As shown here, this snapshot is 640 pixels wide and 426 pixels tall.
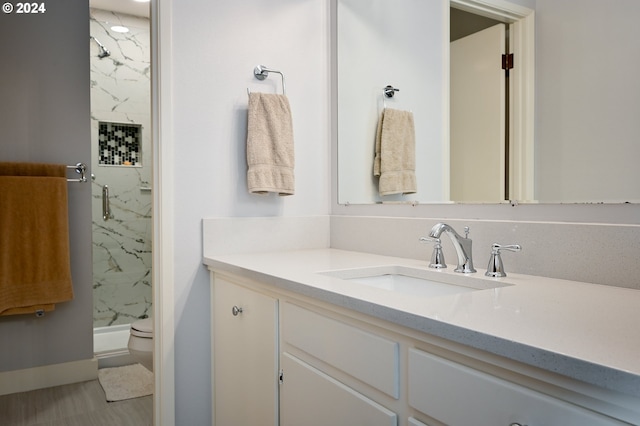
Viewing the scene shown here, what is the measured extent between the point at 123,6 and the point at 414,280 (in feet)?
10.6

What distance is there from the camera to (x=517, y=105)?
52.1 inches

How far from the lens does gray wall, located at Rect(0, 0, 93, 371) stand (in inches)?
101

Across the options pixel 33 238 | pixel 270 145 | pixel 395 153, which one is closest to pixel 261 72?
pixel 270 145

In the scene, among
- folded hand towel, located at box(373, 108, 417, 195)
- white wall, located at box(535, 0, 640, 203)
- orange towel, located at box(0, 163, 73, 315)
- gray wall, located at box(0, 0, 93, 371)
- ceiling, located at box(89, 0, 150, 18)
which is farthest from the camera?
ceiling, located at box(89, 0, 150, 18)

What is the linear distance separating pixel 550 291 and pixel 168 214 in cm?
126

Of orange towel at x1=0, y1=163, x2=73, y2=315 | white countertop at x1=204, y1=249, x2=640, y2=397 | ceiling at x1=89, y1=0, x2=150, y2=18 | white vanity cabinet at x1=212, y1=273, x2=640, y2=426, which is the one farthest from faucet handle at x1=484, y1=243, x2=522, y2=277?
ceiling at x1=89, y1=0, x2=150, y2=18

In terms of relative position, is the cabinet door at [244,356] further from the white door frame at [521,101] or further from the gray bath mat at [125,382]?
the gray bath mat at [125,382]

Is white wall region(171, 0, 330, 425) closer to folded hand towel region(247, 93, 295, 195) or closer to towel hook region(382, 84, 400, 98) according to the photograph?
folded hand towel region(247, 93, 295, 195)

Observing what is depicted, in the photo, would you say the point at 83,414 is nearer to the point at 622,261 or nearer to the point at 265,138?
the point at 265,138

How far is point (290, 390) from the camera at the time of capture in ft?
4.11

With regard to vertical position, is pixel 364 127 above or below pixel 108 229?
above

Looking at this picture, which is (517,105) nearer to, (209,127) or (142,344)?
(209,127)

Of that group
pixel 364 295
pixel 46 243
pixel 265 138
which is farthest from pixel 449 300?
pixel 46 243

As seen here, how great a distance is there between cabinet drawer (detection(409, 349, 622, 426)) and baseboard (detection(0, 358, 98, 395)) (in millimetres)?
2475
